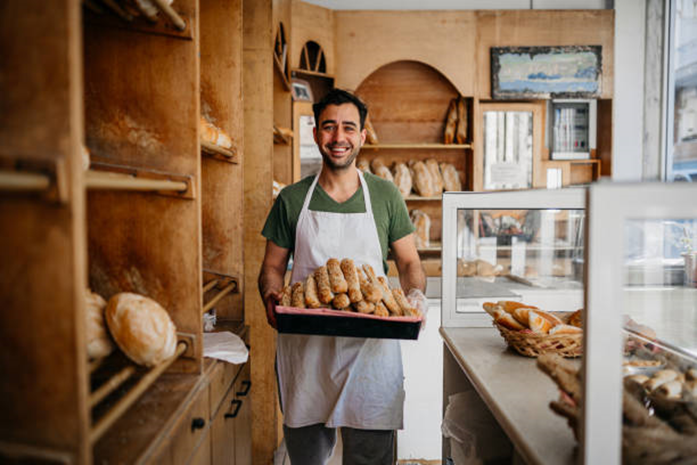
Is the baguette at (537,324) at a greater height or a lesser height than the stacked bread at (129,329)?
lesser

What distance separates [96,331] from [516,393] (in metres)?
0.99

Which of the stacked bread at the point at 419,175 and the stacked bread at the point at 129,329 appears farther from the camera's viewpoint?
the stacked bread at the point at 419,175

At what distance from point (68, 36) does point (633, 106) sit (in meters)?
4.26

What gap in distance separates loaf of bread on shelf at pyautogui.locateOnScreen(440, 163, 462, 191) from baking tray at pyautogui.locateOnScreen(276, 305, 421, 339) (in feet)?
8.08

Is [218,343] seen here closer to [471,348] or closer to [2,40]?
[471,348]

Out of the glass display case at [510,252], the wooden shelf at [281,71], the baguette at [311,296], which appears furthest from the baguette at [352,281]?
the wooden shelf at [281,71]

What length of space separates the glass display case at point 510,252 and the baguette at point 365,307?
16.7 inches

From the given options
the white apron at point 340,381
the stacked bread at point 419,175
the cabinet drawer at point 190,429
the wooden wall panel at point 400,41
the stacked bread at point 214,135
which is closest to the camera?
the cabinet drawer at point 190,429

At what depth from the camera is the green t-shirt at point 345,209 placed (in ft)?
6.37

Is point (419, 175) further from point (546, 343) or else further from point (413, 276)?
point (546, 343)

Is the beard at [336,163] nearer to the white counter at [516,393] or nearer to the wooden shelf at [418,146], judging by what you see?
the white counter at [516,393]

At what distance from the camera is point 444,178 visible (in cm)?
368

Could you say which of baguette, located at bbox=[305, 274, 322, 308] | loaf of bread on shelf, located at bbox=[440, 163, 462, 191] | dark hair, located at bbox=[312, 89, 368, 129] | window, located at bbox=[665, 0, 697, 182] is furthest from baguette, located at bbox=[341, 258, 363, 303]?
window, located at bbox=[665, 0, 697, 182]

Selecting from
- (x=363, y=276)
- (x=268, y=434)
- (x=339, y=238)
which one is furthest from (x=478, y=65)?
(x=268, y=434)
